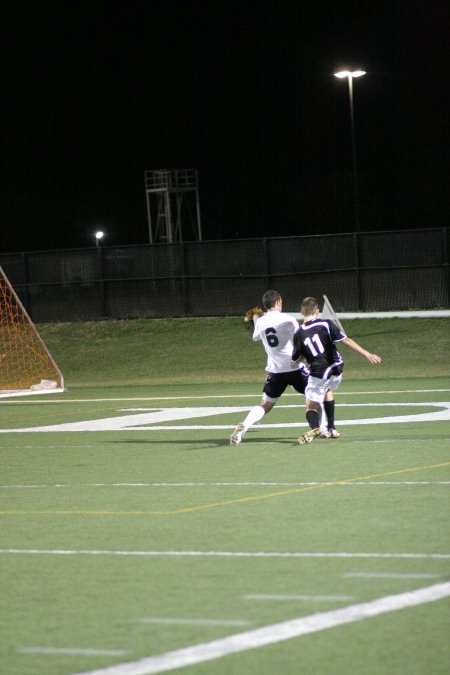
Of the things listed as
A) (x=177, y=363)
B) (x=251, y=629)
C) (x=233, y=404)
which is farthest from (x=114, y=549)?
(x=177, y=363)

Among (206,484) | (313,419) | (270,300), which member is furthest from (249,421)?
(206,484)

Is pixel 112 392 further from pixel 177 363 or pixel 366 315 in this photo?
pixel 366 315

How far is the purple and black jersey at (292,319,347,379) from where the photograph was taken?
15.6 metres

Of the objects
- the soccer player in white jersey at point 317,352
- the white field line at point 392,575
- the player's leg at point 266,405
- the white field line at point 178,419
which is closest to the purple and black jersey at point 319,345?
the soccer player in white jersey at point 317,352

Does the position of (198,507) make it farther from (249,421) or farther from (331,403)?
(331,403)

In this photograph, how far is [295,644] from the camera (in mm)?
6398

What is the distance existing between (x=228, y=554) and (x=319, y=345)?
23.0 feet

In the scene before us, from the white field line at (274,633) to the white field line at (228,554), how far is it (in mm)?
917

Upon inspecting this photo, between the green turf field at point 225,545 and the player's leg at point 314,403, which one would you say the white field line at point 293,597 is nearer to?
the green turf field at point 225,545

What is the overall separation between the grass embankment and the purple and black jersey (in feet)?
51.7

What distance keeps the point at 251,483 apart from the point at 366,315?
26510 mm

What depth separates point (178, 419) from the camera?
2102cm

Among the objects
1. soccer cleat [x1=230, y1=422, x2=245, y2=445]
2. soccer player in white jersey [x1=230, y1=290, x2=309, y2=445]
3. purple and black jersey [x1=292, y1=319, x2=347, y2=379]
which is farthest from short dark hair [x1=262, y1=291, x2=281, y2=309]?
soccer cleat [x1=230, y1=422, x2=245, y2=445]

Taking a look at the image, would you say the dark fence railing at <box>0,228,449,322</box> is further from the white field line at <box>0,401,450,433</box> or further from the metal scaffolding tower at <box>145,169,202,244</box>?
the white field line at <box>0,401,450,433</box>
